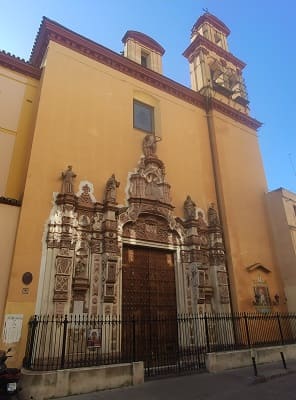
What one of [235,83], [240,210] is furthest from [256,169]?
[235,83]

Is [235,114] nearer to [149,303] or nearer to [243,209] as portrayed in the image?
[243,209]

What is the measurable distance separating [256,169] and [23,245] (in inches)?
474

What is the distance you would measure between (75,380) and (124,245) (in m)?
4.61

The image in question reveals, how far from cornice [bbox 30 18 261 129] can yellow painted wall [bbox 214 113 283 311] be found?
1.35 metres

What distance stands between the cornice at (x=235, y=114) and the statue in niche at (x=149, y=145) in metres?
5.12

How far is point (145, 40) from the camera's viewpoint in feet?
53.7

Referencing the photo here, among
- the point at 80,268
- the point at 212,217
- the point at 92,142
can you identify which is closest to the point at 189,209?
the point at 212,217

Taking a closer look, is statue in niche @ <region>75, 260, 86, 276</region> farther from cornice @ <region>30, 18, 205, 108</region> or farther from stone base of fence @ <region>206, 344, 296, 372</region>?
cornice @ <region>30, 18, 205, 108</region>

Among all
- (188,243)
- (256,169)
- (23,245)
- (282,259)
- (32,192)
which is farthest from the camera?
(256,169)

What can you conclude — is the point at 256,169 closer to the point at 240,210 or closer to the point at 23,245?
the point at 240,210

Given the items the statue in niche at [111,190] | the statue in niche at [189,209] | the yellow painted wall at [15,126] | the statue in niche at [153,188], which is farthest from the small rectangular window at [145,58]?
the statue in niche at [111,190]

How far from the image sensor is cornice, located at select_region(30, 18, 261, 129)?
38.2 feet

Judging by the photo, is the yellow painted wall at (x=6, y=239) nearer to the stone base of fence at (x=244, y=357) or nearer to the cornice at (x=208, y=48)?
the stone base of fence at (x=244, y=357)

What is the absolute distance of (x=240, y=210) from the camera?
44.1 feet
